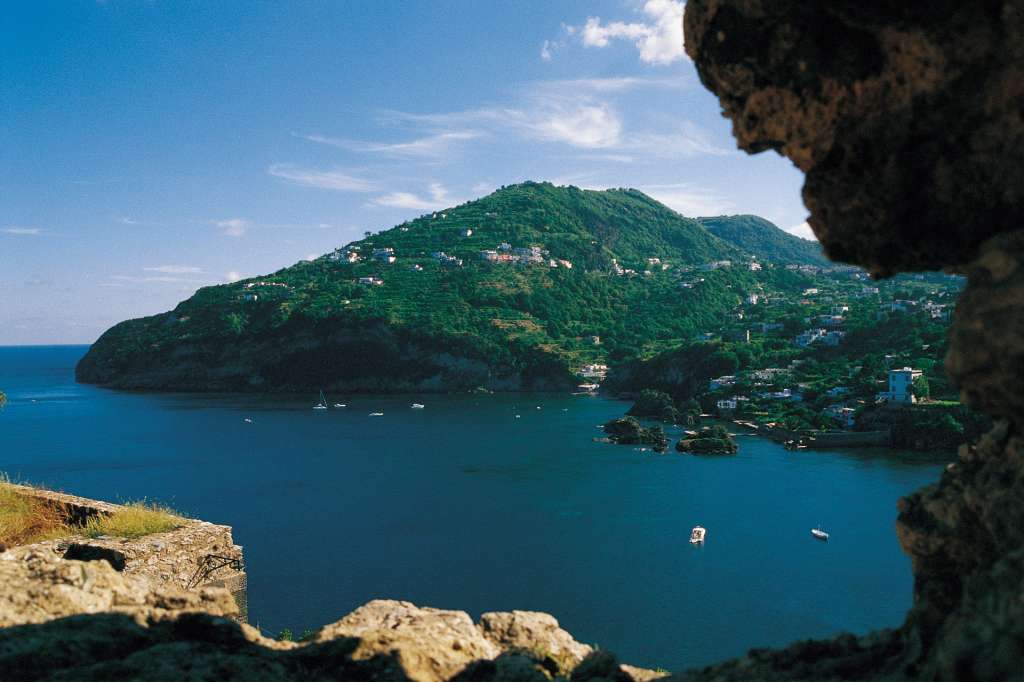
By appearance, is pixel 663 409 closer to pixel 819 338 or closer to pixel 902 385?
pixel 902 385

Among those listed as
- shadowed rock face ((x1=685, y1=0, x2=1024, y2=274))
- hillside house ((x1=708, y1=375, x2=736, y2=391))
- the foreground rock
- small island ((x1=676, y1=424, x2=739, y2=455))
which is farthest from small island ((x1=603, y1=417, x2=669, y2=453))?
shadowed rock face ((x1=685, y1=0, x2=1024, y2=274))

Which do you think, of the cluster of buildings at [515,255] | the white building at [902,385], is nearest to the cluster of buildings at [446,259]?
the cluster of buildings at [515,255]

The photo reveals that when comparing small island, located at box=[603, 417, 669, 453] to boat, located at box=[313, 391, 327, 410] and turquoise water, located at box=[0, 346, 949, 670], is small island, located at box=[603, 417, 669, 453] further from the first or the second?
boat, located at box=[313, 391, 327, 410]

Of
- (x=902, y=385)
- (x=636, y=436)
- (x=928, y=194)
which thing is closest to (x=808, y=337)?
(x=902, y=385)

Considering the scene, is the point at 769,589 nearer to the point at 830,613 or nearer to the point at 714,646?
the point at 830,613

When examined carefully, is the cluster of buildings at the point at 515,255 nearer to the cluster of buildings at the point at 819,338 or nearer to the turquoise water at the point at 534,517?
the cluster of buildings at the point at 819,338
